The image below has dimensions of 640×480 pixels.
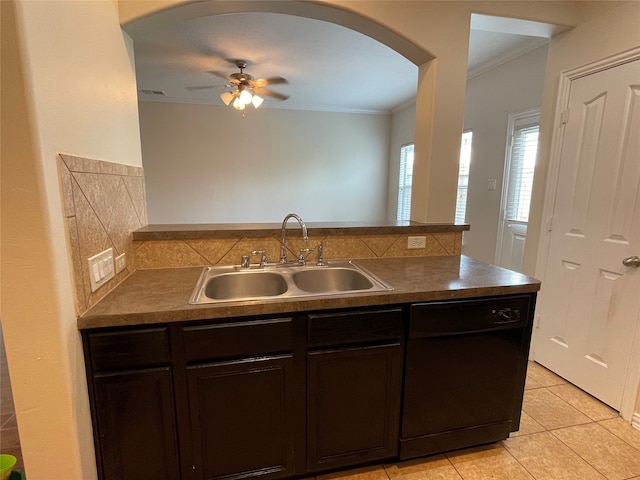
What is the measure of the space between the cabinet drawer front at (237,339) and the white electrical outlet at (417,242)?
3.39ft

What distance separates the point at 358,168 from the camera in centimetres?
577

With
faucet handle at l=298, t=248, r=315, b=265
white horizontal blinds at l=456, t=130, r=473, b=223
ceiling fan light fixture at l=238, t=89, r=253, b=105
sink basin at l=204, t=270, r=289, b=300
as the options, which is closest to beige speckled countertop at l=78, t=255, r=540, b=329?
sink basin at l=204, t=270, r=289, b=300

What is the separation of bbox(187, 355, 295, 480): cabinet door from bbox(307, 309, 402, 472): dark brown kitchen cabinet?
117mm

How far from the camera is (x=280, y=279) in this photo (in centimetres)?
169

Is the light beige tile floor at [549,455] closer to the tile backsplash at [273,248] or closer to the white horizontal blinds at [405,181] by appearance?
the tile backsplash at [273,248]

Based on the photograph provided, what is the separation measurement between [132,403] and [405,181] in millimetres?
5074

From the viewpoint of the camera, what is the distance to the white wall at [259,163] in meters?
4.99

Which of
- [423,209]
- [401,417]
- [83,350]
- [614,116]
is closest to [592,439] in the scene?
[401,417]

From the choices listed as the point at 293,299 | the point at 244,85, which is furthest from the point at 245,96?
the point at 293,299

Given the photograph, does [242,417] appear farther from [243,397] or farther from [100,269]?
[100,269]

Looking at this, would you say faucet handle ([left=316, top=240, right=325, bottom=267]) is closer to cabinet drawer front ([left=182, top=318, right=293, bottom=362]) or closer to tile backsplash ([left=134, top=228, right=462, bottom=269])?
tile backsplash ([left=134, top=228, right=462, bottom=269])

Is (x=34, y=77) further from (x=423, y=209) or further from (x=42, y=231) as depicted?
(x=423, y=209)

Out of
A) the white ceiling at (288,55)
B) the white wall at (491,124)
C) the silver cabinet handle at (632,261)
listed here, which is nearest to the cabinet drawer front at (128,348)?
the white ceiling at (288,55)

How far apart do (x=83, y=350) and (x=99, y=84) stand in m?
1.00
